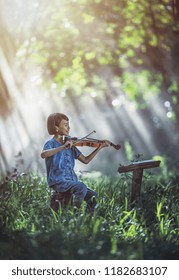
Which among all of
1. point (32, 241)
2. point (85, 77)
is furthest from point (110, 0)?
point (32, 241)

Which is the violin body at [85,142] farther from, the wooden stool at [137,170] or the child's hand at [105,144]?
the wooden stool at [137,170]

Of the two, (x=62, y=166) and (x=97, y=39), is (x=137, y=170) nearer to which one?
(x=62, y=166)

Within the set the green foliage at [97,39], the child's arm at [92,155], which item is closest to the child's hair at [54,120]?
the child's arm at [92,155]

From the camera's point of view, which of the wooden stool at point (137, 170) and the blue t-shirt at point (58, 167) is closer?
the blue t-shirt at point (58, 167)

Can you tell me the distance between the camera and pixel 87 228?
334 cm

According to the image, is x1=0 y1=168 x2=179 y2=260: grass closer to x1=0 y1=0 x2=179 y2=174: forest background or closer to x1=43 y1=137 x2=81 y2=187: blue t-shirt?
x1=43 y1=137 x2=81 y2=187: blue t-shirt

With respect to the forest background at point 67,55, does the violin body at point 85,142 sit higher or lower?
lower

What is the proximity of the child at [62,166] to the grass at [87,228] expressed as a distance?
4.4 inches


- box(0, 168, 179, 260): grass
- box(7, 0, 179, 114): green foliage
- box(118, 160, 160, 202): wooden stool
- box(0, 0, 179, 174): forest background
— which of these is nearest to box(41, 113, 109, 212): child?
box(0, 168, 179, 260): grass

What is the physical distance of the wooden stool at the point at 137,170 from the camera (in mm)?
4102

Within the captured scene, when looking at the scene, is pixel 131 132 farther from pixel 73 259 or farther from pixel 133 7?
pixel 73 259

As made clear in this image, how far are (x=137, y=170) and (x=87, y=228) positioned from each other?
1.02 metres
